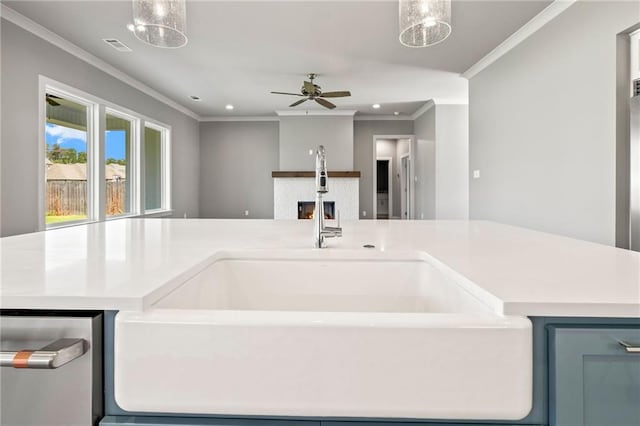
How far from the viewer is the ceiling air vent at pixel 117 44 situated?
4.04 meters

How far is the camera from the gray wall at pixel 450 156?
679 cm

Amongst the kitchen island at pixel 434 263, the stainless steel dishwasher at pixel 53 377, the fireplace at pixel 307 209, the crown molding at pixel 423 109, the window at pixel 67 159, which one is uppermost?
the crown molding at pixel 423 109

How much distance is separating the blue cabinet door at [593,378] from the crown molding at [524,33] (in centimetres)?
359

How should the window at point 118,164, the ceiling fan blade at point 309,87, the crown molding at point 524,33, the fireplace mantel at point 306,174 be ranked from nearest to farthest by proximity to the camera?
the crown molding at point 524,33
the ceiling fan blade at point 309,87
the window at point 118,164
the fireplace mantel at point 306,174

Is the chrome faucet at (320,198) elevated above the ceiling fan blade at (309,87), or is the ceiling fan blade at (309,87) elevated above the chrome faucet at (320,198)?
the ceiling fan blade at (309,87)

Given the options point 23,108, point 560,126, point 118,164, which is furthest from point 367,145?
point 23,108

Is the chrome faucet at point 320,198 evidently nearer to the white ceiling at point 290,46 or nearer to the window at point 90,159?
the white ceiling at point 290,46

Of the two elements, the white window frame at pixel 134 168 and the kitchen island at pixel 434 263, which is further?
the white window frame at pixel 134 168

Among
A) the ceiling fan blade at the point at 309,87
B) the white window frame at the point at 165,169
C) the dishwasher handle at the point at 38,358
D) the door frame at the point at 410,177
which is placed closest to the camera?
the dishwasher handle at the point at 38,358

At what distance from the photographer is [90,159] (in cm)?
475

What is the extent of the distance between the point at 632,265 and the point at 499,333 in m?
0.57

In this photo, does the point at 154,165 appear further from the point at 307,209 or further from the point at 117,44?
the point at 307,209

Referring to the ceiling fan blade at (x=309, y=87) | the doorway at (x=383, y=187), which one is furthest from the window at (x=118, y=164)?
the doorway at (x=383, y=187)

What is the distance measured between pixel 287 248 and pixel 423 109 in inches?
279
